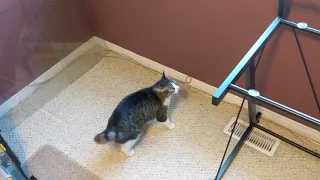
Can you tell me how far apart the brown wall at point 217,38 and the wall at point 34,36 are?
0.18 m

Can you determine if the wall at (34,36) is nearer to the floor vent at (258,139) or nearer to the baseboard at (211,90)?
the baseboard at (211,90)

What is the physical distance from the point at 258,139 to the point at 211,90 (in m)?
0.38

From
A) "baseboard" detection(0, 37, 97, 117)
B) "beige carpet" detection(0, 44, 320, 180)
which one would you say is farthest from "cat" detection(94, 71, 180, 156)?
"baseboard" detection(0, 37, 97, 117)

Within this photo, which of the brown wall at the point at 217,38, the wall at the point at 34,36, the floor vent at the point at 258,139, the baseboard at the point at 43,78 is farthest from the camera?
the baseboard at the point at 43,78

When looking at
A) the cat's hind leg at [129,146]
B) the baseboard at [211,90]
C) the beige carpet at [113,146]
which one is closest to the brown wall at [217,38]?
the baseboard at [211,90]

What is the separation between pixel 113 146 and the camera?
1697 millimetres

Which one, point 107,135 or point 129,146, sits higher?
point 107,135

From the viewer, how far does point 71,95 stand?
1978 millimetres

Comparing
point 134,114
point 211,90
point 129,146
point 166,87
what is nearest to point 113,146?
point 129,146

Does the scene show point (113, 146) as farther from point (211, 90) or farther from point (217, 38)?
point (217, 38)

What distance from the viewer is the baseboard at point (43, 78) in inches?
75.8

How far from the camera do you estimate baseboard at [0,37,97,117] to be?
6.31 ft

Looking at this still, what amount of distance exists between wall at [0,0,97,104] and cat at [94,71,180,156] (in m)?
0.67

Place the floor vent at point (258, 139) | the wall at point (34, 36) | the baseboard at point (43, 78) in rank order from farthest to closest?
the baseboard at point (43, 78) < the wall at point (34, 36) < the floor vent at point (258, 139)
